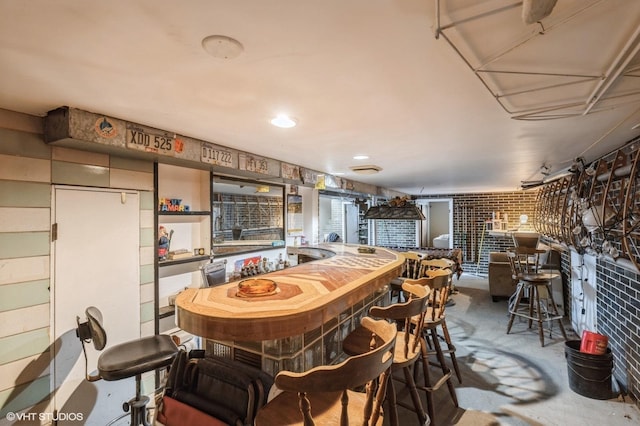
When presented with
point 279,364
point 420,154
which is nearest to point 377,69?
point 279,364

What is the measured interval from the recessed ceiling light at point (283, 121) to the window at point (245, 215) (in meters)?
1.58

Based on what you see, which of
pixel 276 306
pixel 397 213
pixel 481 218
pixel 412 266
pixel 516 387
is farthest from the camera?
pixel 481 218

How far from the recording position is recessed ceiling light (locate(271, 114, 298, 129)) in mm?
2090

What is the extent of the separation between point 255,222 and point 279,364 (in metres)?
2.81

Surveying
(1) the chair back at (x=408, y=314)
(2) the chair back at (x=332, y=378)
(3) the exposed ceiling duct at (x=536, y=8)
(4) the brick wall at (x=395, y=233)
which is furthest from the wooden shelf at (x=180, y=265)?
(4) the brick wall at (x=395, y=233)

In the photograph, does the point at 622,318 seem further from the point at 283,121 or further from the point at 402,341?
the point at 283,121

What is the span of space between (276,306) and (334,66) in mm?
1166

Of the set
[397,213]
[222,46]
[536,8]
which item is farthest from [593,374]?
[397,213]

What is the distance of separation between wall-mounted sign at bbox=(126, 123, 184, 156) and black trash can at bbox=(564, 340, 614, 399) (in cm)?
403

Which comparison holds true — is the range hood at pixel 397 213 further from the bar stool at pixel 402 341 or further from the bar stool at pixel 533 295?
the bar stool at pixel 402 341

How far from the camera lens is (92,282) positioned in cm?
233

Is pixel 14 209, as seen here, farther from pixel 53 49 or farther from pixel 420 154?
pixel 420 154

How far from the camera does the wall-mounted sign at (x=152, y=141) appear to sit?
220 centimetres

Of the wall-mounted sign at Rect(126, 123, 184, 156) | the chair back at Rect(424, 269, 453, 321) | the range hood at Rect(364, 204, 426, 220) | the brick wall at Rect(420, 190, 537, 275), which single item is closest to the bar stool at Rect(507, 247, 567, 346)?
the range hood at Rect(364, 204, 426, 220)
